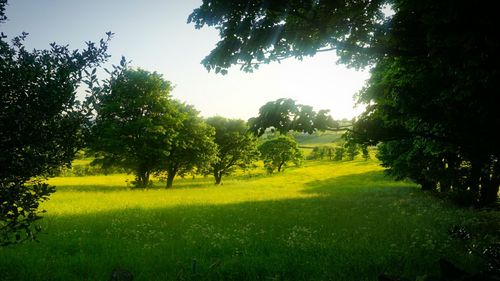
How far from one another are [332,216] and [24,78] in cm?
1758

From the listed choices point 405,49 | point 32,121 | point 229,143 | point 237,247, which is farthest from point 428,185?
point 32,121

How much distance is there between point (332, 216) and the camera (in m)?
19.7

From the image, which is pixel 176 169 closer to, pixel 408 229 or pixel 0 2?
pixel 408 229

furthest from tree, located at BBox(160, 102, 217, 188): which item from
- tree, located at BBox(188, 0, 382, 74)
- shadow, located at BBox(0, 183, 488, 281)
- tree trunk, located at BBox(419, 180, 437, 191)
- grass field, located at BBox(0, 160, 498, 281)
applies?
tree, located at BBox(188, 0, 382, 74)

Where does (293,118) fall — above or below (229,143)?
below

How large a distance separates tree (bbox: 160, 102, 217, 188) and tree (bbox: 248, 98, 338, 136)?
3765cm

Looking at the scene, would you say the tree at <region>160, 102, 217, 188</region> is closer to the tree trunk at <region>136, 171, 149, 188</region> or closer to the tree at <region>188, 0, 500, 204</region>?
the tree trunk at <region>136, 171, 149, 188</region>

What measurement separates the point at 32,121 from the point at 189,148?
41144 mm

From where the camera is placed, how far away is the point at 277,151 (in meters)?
86.8

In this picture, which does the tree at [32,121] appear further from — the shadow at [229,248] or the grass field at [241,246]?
the grass field at [241,246]

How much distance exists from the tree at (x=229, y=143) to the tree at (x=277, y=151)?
89.7ft

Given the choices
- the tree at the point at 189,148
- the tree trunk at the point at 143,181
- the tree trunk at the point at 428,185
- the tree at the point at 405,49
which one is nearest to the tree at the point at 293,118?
the tree at the point at 405,49

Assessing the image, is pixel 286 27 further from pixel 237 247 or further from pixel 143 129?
pixel 143 129

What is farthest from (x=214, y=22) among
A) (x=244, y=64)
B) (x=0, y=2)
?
(x=0, y=2)
